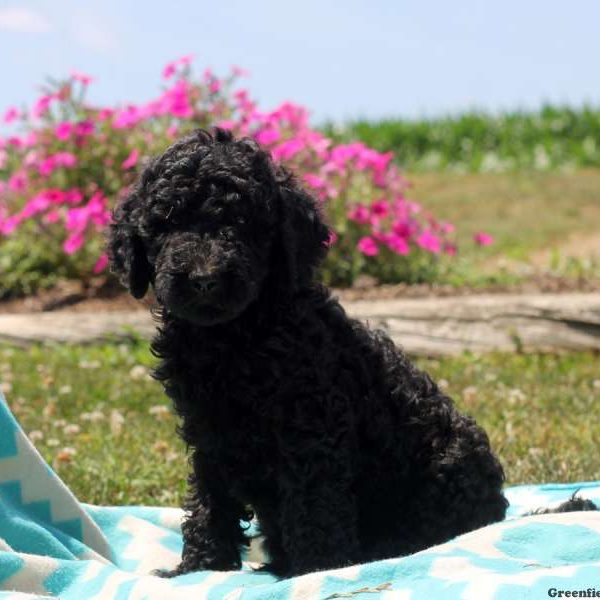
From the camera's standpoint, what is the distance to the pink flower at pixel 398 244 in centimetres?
1055

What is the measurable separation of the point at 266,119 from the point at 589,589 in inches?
323

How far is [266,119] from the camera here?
36.2 ft

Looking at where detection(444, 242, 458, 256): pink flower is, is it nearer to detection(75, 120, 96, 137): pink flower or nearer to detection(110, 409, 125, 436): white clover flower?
detection(75, 120, 96, 137): pink flower

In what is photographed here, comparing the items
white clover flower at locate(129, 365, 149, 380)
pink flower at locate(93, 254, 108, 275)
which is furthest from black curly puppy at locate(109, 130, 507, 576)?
pink flower at locate(93, 254, 108, 275)

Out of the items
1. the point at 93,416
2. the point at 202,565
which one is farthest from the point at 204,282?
the point at 93,416

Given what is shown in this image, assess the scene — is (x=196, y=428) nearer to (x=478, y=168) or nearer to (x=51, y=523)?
(x=51, y=523)

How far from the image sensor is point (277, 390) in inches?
158

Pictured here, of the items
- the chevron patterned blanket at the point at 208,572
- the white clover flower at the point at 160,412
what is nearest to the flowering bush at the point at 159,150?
the white clover flower at the point at 160,412

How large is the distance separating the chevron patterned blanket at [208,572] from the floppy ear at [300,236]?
3.36 feet

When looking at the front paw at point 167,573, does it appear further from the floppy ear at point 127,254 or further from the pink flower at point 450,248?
the pink flower at point 450,248

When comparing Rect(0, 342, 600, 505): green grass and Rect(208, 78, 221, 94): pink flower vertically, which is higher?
Rect(208, 78, 221, 94): pink flower

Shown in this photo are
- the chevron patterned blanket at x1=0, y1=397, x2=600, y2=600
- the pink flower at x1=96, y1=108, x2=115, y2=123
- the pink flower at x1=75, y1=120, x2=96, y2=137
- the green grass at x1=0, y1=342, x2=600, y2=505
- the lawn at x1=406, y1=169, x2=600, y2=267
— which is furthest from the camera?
the lawn at x1=406, y1=169, x2=600, y2=267

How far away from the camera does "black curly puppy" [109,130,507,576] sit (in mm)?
3902

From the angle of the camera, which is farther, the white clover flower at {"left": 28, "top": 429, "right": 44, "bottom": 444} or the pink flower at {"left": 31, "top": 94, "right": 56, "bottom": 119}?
the pink flower at {"left": 31, "top": 94, "right": 56, "bottom": 119}
